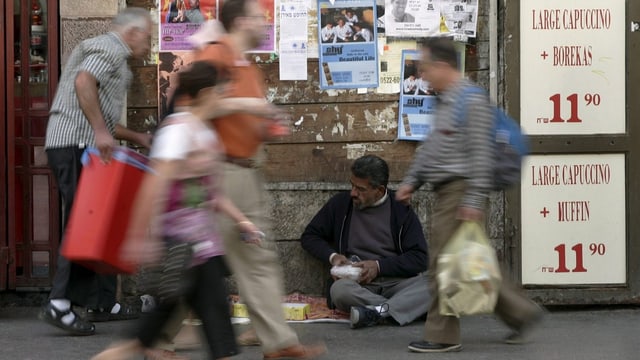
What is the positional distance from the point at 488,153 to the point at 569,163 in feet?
5.82

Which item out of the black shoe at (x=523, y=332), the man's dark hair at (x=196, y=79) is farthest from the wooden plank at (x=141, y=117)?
the man's dark hair at (x=196, y=79)

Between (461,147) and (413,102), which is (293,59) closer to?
(413,102)

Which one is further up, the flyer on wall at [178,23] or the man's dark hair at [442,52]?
the flyer on wall at [178,23]

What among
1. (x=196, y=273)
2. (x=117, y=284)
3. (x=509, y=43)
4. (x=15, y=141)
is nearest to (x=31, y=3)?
(x=15, y=141)

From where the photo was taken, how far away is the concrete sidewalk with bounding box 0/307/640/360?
5.73m

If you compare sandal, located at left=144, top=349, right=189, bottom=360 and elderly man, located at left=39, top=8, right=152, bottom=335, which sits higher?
elderly man, located at left=39, top=8, right=152, bottom=335

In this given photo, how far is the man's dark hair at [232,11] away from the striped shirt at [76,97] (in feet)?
4.29

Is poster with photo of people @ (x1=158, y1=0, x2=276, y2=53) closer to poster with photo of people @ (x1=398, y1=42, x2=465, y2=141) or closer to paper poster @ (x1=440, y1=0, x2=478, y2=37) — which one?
poster with photo of people @ (x1=398, y1=42, x2=465, y2=141)

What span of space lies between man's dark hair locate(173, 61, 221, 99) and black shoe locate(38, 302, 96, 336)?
7.52 feet

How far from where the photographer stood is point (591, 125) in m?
6.98

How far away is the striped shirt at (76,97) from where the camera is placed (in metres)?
6.25

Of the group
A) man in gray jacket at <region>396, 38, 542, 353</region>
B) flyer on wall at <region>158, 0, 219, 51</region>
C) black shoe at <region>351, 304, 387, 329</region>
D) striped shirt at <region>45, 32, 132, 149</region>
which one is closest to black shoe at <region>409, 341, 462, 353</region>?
man in gray jacket at <region>396, 38, 542, 353</region>

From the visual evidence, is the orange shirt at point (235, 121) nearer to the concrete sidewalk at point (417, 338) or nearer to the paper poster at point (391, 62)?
the concrete sidewalk at point (417, 338)

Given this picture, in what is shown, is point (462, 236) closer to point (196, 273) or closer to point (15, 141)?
point (196, 273)
